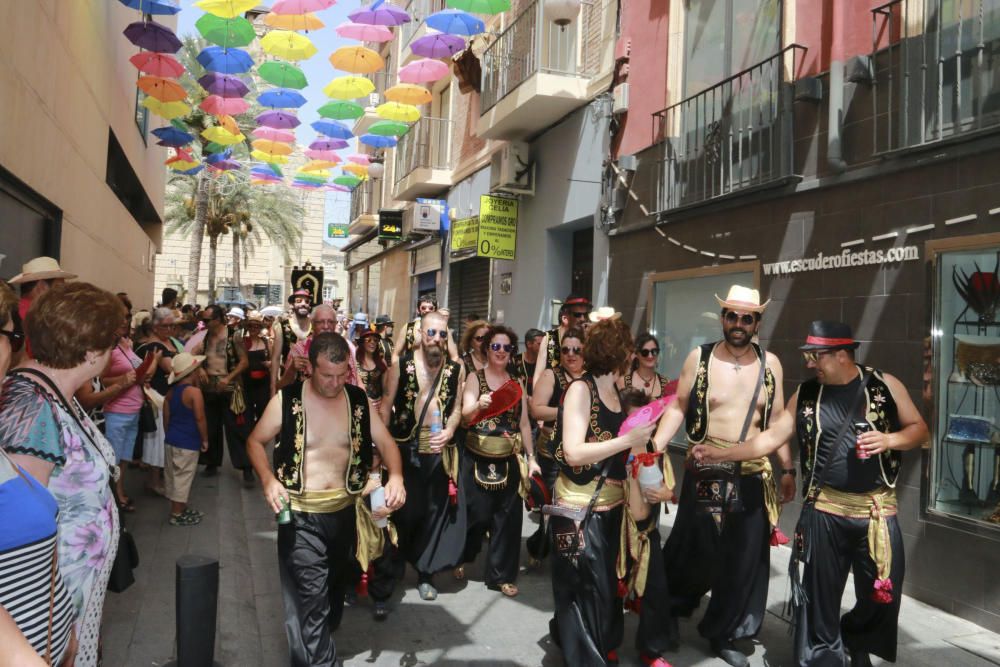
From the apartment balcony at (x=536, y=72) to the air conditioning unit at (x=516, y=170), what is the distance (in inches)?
11.8

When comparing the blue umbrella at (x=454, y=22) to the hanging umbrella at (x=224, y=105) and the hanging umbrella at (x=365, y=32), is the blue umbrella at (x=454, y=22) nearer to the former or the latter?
the hanging umbrella at (x=365, y=32)

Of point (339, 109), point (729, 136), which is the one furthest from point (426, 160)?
point (729, 136)

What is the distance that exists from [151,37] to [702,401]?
35.1 ft

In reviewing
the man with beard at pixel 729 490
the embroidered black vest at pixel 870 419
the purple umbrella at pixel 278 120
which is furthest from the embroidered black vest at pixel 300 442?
the purple umbrella at pixel 278 120

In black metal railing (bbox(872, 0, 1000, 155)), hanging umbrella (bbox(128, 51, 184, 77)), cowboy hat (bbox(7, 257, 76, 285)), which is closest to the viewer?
cowboy hat (bbox(7, 257, 76, 285))

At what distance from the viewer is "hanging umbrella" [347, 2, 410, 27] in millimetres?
13289

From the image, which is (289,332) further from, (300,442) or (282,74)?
(282,74)

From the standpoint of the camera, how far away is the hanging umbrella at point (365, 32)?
13.3 meters

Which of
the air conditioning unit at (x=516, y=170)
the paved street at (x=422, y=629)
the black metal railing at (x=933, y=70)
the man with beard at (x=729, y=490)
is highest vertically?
the air conditioning unit at (x=516, y=170)

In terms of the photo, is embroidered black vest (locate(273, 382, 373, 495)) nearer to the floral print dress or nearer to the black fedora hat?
the floral print dress

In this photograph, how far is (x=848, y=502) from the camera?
408 centimetres

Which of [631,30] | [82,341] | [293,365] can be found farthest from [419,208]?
[82,341]

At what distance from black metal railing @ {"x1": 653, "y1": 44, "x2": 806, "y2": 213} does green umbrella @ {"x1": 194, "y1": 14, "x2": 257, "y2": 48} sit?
6.90 meters

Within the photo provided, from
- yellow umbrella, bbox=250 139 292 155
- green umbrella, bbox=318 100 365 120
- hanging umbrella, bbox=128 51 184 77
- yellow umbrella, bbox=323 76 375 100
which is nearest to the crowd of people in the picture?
hanging umbrella, bbox=128 51 184 77
